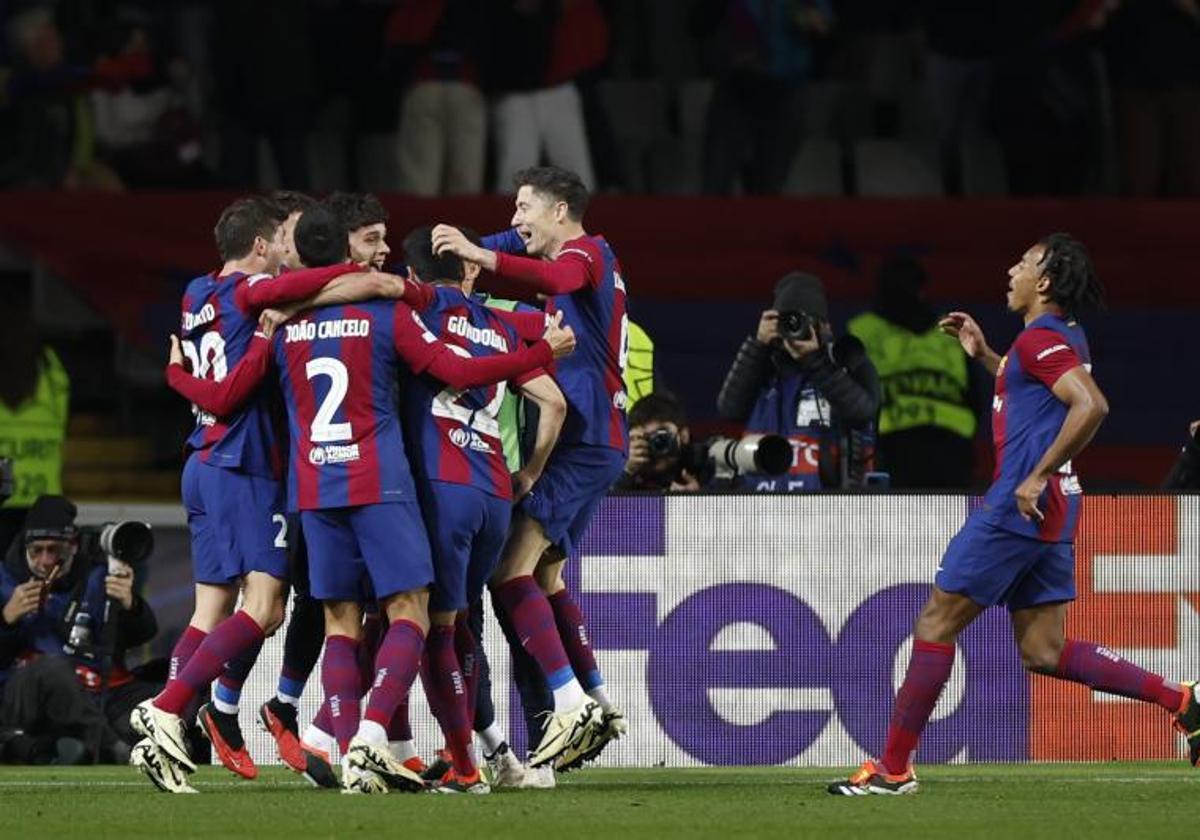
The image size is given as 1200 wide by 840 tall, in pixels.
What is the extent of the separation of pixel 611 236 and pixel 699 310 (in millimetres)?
657

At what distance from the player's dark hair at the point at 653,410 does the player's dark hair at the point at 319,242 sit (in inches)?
130

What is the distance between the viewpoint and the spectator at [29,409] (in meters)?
14.8

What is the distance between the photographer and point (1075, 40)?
60.6 feet

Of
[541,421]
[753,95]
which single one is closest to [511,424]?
[541,421]

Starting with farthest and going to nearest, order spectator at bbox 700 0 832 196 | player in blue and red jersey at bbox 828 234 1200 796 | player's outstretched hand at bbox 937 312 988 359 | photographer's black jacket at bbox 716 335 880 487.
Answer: spectator at bbox 700 0 832 196 → photographer's black jacket at bbox 716 335 880 487 → player's outstretched hand at bbox 937 312 988 359 → player in blue and red jersey at bbox 828 234 1200 796

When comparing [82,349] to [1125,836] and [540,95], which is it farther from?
[1125,836]

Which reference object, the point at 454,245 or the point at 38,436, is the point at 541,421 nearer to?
the point at 454,245

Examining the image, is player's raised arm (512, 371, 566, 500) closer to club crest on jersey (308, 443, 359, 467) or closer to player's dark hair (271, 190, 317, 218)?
club crest on jersey (308, 443, 359, 467)

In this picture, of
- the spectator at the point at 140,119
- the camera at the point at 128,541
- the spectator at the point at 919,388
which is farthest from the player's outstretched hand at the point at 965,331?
the spectator at the point at 140,119

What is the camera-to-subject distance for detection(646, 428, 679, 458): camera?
12.7m

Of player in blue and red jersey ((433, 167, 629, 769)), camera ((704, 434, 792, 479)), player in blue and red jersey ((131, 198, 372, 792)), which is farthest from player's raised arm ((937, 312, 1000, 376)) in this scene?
player in blue and red jersey ((131, 198, 372, 792))

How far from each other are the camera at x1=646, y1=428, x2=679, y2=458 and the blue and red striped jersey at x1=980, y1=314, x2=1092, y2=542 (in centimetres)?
287

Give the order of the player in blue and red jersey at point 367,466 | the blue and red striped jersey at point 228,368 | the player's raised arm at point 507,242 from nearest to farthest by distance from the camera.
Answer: the player in blue and red jersey at point 367,466 → the blue and red striped jersey at point 228,368 → the player's raised arm at point 507,242

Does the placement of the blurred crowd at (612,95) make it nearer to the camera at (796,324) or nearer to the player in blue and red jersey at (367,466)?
the camera at (796,324)
